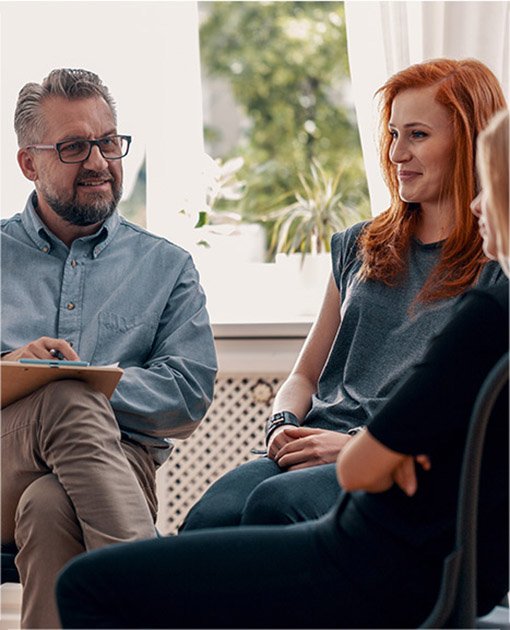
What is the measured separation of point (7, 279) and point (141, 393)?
427mm

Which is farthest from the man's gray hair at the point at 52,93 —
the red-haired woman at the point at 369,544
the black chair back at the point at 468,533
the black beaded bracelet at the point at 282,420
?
the black chair back at the point at 468,533

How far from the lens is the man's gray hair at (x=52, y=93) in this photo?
244cm

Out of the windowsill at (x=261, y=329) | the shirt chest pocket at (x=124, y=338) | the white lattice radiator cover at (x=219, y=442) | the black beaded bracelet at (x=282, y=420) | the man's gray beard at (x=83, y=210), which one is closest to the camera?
the black beaded bracelet at (x=282, y=420)

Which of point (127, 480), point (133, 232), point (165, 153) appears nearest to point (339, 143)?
point (165, 153)

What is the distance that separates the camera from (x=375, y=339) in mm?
2160

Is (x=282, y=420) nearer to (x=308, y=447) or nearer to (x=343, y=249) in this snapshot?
(x=308, y=447)

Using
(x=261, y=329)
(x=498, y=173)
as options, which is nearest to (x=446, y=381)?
(x=498, y=173)

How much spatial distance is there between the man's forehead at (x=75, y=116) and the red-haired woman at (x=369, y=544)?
1263 mm

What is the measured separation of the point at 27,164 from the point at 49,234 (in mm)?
201

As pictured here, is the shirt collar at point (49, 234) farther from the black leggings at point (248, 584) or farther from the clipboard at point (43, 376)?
the black leggings at point (248, 584)

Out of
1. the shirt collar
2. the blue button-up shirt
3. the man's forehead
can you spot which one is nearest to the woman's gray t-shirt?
the blue button-up shirt

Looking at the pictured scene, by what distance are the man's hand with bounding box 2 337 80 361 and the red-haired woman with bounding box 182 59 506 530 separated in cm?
38

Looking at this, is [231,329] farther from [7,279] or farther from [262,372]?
[7,279]

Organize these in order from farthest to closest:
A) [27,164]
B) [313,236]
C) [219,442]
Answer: [313,236], [219,442], [27,164]
